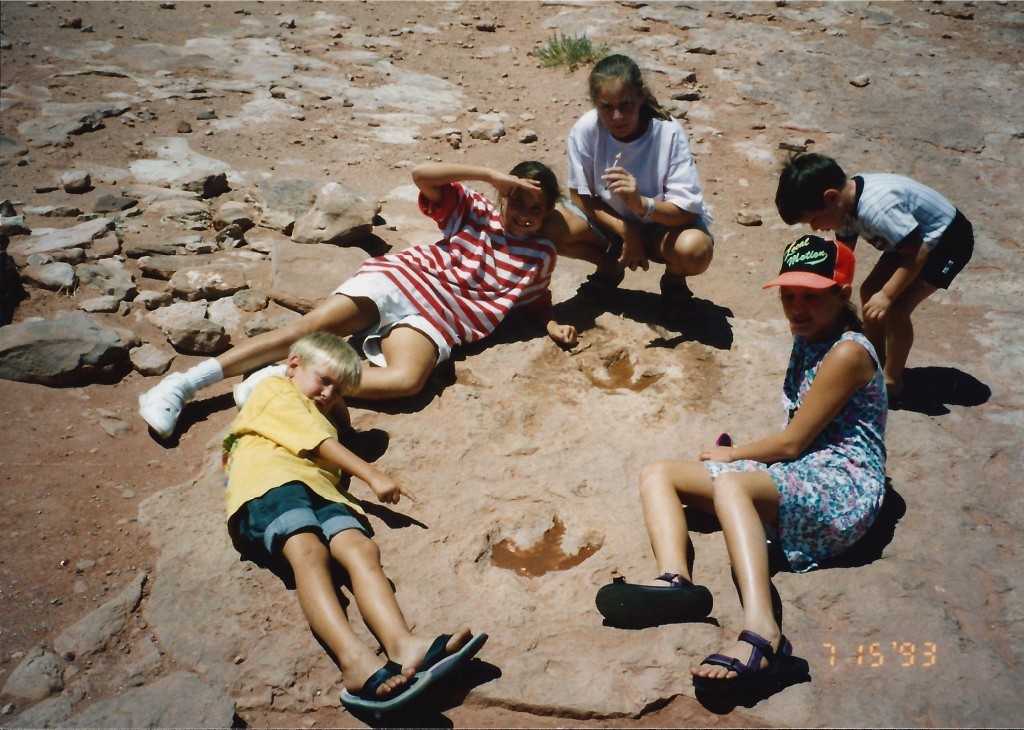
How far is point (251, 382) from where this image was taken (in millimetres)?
3330

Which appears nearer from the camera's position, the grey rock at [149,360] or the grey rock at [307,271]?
the grey rock at [149,360]

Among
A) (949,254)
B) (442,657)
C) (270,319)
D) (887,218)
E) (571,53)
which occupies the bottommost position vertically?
(270,319)

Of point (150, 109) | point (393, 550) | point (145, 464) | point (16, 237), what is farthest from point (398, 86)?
point (393, 550)

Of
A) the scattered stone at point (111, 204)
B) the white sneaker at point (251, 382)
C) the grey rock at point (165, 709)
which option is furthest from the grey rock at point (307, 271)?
the grey rock at point (165, 709)

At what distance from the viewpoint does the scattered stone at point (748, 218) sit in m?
5.19

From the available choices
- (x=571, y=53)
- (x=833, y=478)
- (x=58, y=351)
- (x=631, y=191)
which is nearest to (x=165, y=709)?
(x=58, y=351)

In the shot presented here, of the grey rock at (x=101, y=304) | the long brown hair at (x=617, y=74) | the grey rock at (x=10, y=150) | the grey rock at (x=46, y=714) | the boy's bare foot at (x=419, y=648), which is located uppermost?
the long brown hair at (x=617, y=74)

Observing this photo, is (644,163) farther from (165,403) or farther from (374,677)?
(374,677)

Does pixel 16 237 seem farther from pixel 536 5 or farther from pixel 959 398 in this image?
pixel 536 5

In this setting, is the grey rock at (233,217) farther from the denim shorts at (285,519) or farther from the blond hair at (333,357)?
the denim shorts at (285,519)

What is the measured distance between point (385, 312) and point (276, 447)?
109 centimetres

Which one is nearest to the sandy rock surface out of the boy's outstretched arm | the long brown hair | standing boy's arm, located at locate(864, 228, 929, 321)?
standing boy's arm, located at locate(864, 228, 929, 321)

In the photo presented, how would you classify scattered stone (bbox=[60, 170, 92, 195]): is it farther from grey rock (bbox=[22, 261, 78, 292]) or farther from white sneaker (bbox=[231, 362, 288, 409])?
white sneaker (bbox=[231, 362, 288, 409])

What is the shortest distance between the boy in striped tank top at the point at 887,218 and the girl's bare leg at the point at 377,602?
2163 millimetres
